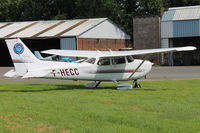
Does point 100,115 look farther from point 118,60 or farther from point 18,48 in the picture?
point 118,60

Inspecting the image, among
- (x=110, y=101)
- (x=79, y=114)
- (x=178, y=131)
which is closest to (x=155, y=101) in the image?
(x=110, y=101)

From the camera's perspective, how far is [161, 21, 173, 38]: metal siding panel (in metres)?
41.8

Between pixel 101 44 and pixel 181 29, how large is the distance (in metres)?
11.2

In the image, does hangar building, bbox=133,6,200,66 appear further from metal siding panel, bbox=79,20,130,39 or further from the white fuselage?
the white fuselage

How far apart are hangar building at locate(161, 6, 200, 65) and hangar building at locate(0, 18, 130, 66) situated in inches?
324

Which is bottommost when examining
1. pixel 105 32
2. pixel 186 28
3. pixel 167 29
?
pixel 105 32

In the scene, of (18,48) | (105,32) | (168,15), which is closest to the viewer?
(18,48)

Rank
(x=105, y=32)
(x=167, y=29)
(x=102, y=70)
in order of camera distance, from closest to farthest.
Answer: (x=102, y=70) < (x=167, y=29) < (x=105, y=32)

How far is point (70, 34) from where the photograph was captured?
4191cm

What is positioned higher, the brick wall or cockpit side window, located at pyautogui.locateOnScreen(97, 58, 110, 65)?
cockpit side window, located at pyautogui.locateOnScreen(97, 58, 110, 65)

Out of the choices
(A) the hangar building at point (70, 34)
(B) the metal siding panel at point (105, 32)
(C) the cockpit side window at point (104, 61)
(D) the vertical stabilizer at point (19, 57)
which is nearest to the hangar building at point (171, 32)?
(B) the metal siding panel at point (105, 32)

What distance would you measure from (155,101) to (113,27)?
3777 cm

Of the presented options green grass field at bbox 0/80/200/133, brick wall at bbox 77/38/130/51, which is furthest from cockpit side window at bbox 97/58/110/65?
brick wall at bbox 77/38/130/51

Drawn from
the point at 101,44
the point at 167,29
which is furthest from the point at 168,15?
the point at 101,44
